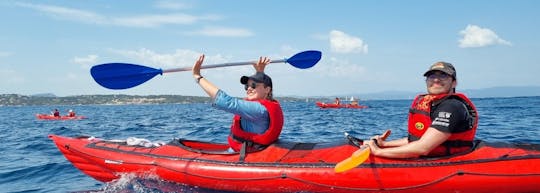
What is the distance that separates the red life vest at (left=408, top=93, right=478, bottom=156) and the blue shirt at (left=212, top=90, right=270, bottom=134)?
166cm

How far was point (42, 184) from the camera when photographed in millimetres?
6426

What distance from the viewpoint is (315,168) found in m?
4.75

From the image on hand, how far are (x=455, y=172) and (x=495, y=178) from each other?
1.21 ft

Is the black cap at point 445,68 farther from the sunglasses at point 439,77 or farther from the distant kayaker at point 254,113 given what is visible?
the distant kayaker at point 254,113

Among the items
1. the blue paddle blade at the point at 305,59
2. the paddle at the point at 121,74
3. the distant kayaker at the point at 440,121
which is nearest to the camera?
the distant kayaker at the point at 440,121

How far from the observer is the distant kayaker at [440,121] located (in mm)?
4172

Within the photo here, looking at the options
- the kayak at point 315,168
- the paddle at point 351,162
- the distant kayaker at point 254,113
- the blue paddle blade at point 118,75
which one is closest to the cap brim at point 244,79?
the distant kayaker at point 254,113

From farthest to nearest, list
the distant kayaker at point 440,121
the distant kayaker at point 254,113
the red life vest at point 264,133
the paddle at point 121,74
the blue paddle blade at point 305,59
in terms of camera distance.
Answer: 1. the blue paddle blade at point 305,59
2. the paddle at point 121,74
3. the red life vest at point 264,133
4. the distant kayaker at point 254,113
5. the distant kayaker at point 440,121

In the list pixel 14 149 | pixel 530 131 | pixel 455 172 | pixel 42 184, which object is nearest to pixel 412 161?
pixel 455 172

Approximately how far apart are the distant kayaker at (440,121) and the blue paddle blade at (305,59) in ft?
9.48

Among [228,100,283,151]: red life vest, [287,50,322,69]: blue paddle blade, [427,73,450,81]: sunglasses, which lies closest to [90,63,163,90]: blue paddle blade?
[228,100,283,151]: red life vest

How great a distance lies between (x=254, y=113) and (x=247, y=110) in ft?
0.36

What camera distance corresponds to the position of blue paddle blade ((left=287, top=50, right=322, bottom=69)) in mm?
7281

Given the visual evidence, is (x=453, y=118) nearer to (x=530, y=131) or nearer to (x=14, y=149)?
(x=530, y=131)
